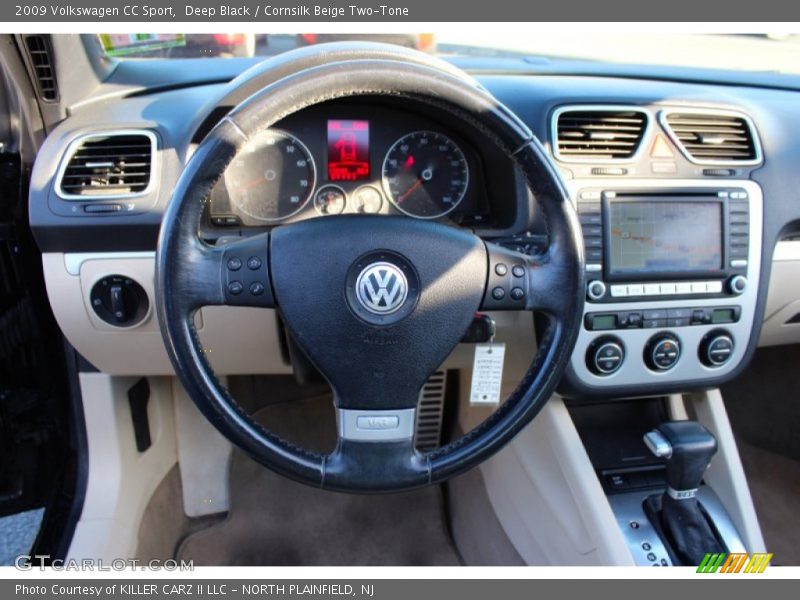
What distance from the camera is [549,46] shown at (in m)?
2.06

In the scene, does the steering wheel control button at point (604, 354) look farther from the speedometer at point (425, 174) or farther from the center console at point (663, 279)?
the speedometer at point (425, 174)

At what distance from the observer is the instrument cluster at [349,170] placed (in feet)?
4.93

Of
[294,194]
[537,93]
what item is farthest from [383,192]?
[537,93]

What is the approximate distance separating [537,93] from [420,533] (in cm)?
148

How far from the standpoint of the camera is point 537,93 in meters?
1.57

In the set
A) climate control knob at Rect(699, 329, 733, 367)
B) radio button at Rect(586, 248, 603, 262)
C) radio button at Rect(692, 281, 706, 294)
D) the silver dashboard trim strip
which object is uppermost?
radio button at Rect(586, 248, 603, 262)

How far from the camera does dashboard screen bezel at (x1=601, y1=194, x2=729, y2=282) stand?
1.52 m

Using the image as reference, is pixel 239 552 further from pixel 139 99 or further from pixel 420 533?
pixel 139 99

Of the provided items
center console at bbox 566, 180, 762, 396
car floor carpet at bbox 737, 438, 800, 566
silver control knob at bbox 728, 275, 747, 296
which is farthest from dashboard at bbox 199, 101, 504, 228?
car floor carpet at bbox 737, 438, 800, 566

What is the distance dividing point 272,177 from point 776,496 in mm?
2057

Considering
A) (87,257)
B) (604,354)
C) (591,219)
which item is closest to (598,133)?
(591,219)

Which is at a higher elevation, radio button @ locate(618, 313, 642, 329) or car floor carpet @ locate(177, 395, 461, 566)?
radio button @ locate(618, 313, 642, 329)

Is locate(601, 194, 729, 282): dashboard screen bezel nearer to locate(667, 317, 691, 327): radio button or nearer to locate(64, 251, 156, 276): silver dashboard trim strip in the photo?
locate(667, 317, 691, 327): radio button

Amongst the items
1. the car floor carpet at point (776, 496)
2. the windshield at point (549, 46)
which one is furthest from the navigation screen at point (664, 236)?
the car floor carpet at point (776, 496)
